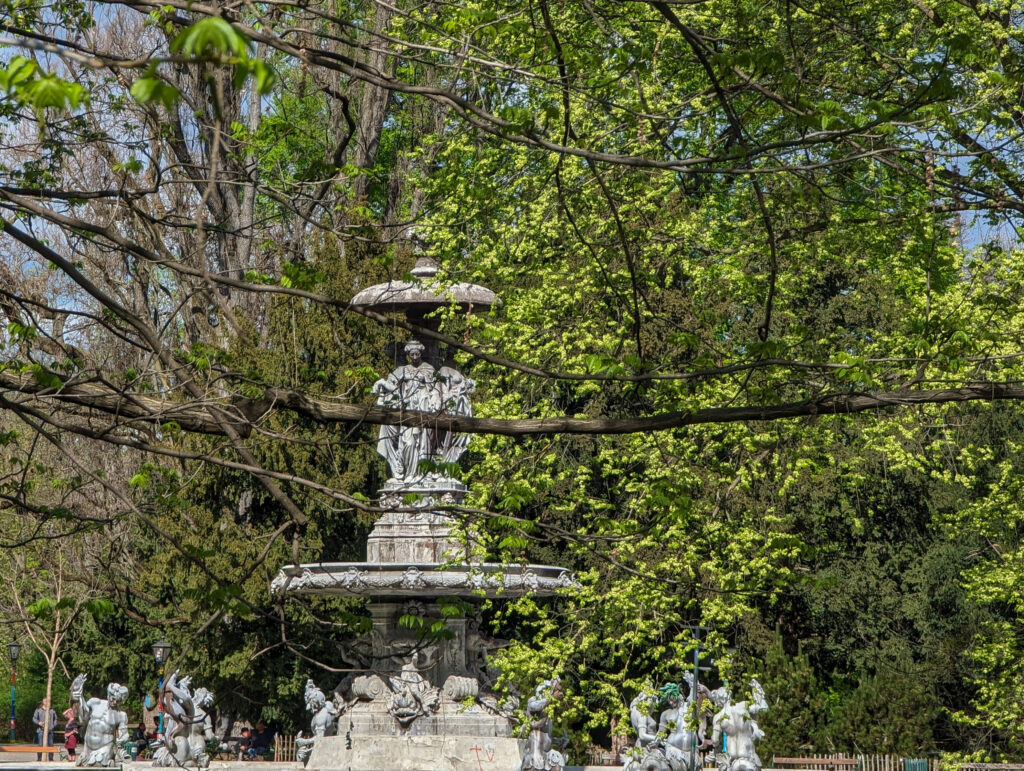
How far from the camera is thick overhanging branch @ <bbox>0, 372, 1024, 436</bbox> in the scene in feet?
22.8

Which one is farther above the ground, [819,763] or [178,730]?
[178,730]

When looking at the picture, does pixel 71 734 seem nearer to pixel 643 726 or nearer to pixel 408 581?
pixel 643 726

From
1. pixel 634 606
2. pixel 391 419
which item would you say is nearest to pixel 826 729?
pixel 634 606

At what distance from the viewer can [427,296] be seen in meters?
17.2

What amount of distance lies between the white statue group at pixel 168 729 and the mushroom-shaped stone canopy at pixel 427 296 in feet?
17.4

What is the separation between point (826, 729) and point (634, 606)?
12135 mm

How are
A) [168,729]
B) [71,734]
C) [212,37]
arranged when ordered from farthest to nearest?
[71,734]
[168,729]
[212,37]

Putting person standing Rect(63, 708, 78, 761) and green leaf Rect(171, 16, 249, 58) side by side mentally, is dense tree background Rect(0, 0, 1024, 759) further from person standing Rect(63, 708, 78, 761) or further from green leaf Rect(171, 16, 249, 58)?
person standing Rect(63, 708, 78, 761)

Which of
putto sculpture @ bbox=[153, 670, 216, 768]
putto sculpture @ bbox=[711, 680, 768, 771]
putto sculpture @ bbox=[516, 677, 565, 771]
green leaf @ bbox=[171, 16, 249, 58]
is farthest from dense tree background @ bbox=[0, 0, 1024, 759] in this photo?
putto sculpture @ bbox=[153, 670, 216, 768]

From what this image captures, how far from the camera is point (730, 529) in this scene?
51.3ft

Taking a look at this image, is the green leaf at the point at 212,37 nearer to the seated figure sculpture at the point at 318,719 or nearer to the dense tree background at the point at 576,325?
the dense tree background at the point at 576,325

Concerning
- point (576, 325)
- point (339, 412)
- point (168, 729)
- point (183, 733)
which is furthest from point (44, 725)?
point (339, 412)

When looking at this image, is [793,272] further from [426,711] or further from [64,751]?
[64,751]

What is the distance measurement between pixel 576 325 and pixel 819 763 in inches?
413
